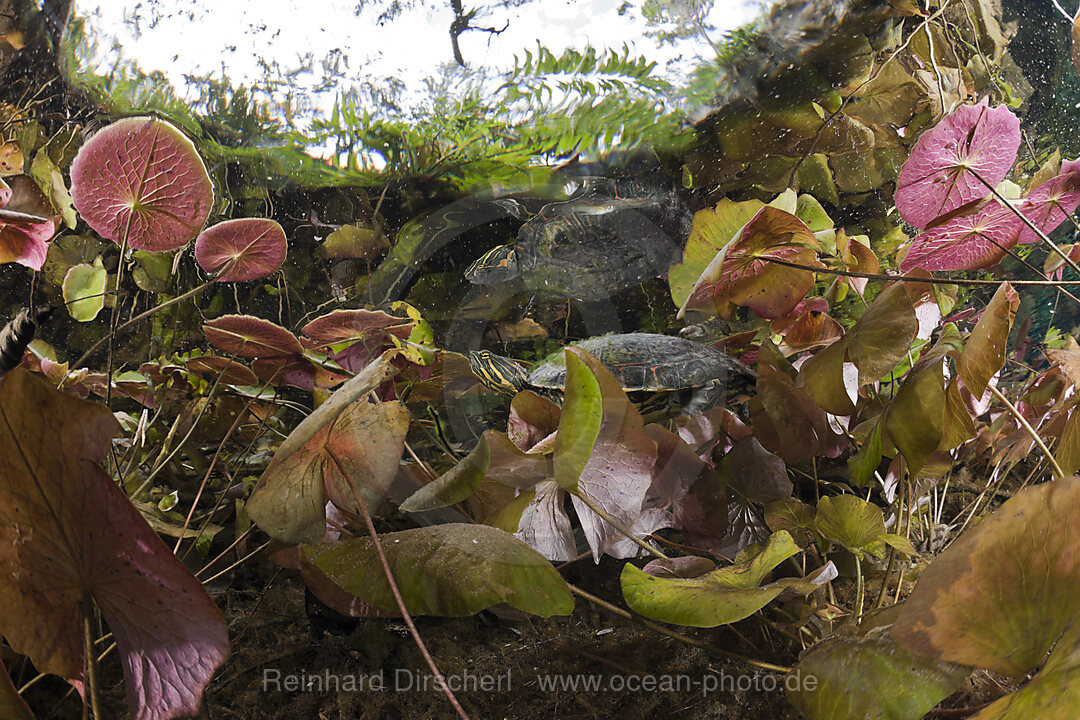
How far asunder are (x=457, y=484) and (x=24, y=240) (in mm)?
369

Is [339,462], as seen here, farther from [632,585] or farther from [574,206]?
[574,206]

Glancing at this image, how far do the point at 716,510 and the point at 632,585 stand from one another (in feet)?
0.36

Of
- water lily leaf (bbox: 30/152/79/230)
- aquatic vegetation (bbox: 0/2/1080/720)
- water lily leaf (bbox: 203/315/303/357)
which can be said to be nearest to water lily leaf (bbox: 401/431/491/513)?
aquatic vegetation (bbox: 0/2/1080/720)

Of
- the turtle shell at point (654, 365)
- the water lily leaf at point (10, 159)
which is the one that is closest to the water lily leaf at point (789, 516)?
the turtle shell at point (654, 365)

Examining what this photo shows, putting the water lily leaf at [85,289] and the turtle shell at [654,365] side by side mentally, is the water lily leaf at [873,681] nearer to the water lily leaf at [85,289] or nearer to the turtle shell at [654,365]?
the turtle shell at [654,365]

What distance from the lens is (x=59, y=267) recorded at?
0.46 meters

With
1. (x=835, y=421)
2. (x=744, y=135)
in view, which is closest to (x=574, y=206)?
(x=744, y=135)

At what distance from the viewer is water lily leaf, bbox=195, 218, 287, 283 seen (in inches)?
12.3

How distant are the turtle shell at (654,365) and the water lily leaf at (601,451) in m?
0.11

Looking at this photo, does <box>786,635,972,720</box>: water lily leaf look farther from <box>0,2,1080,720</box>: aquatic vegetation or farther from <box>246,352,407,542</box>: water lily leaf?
<box>246,352,407,542</box>: water lily leaf

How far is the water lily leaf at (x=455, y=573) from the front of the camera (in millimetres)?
169

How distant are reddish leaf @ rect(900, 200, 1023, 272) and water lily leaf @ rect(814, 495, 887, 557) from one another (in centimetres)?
17

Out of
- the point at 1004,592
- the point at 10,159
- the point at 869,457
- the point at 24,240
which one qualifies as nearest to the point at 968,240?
the point at 869,457

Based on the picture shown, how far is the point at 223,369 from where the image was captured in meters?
0.41
